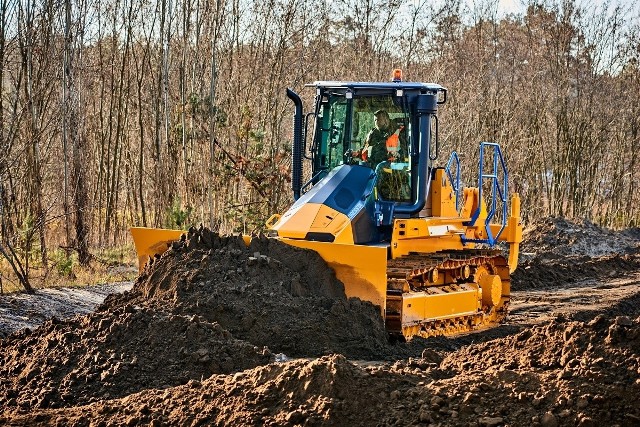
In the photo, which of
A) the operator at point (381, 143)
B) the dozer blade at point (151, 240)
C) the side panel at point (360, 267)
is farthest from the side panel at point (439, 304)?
the dozer blade at point (151, 240)

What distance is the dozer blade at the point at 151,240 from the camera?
10969mm

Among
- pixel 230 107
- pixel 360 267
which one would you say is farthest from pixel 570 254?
pixel 360 267

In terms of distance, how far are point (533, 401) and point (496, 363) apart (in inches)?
46.8

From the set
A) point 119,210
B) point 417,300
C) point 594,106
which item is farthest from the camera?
point 594,106

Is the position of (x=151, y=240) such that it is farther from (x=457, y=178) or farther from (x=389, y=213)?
(x=457, y=178)

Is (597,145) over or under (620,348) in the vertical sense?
over

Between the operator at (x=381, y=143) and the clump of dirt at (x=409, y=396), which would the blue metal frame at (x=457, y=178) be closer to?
the operator at (x=381, y=143)

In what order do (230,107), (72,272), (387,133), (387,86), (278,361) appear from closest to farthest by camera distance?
(278,361) < (387,86) < (387,133) < (72,272) < (230,107)

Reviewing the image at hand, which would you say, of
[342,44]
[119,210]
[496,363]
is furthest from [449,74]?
[496,363]

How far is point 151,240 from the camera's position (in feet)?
36.2

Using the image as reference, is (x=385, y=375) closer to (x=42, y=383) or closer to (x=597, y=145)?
(x=42, y=383)

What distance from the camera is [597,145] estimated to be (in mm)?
24188

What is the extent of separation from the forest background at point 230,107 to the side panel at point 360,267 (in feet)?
11.7

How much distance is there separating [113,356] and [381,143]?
416 centimetres
